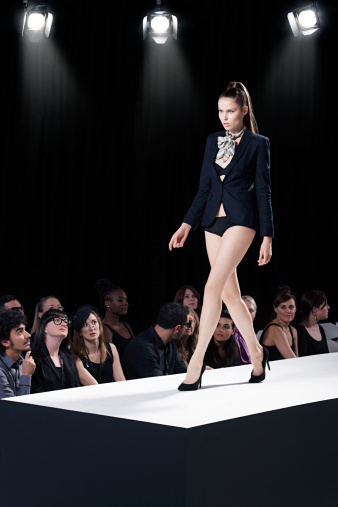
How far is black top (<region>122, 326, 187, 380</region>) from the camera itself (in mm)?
3322

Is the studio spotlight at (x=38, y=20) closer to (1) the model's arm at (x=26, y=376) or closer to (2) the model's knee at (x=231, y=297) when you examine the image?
(1) the model's arm at (x=26, y=376)

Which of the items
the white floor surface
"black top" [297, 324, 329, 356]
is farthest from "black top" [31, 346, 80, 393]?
"black top" [297, 324, 329, 356]

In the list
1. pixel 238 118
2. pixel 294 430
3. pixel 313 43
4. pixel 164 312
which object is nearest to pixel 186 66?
pixel 313 43

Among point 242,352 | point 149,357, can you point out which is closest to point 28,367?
point 149,357

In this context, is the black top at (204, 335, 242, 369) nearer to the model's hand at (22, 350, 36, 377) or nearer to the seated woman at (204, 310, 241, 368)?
the seated woman at (204, 310, 241, 368)

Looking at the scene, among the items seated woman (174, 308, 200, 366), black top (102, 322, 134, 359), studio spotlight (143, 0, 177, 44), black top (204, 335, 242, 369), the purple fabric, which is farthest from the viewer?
studio spotlight (143, 0, 177, 44)

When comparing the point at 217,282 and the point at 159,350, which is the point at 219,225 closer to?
the point at 217,282

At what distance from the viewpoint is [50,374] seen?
10.3 feet

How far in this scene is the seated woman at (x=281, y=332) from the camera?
4.39 meters

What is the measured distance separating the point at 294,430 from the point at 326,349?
9.57 ft

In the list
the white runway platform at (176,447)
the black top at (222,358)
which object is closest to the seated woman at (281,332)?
the black top at (222,358)

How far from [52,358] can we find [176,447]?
162 centimetres

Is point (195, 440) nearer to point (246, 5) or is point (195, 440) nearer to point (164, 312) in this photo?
point (164, 312)

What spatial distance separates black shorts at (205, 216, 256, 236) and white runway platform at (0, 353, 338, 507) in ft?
1.99
